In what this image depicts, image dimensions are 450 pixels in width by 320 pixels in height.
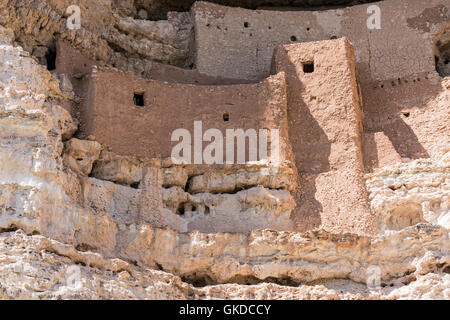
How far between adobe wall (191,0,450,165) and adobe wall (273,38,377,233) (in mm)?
881

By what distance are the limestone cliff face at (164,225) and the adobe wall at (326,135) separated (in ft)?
0.97

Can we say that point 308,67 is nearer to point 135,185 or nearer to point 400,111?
point 400,111

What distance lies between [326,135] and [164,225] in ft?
10.8

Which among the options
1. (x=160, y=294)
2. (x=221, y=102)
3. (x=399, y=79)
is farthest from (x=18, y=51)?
(x=399, y=79)

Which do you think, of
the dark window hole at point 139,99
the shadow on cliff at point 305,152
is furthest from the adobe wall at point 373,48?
the dark window hole at point 139,99

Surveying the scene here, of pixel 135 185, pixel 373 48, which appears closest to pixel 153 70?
pixel 135 185

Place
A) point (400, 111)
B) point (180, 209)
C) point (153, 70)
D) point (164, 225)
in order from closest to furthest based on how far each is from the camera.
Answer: point (164, 225)
point (180, 209)
point (400, 111)
point (153, 70)

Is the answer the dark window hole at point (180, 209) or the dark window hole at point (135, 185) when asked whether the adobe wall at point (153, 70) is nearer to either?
the dark window hole at point (135, 185)

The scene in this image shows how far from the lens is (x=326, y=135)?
16625 millimetres

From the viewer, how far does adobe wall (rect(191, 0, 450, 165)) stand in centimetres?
1747

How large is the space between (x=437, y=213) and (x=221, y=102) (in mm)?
4004

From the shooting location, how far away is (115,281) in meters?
13.4

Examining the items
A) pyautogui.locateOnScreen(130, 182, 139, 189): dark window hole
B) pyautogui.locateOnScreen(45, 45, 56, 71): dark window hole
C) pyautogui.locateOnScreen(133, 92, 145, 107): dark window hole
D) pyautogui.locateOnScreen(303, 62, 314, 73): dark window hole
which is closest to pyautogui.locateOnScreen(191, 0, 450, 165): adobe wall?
pyautogui.locateOnScreen(303, 62, 314, 73): dark window hole

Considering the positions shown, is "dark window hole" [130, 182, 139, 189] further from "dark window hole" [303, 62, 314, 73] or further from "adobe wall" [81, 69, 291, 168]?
"dark window hole" [303, 62, 314, 73]
